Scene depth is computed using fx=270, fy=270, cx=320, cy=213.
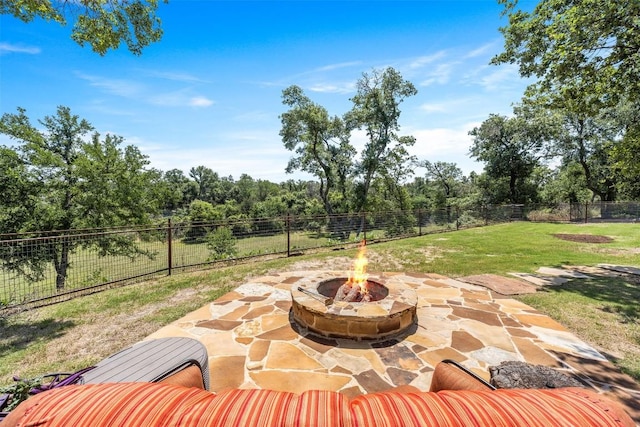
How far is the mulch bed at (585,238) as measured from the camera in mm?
10033

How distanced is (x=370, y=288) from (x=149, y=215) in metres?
10.3

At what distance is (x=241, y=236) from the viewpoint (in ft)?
31.4

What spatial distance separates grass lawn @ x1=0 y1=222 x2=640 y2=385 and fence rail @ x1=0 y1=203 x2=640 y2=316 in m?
0.72

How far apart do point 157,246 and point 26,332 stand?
141 inches

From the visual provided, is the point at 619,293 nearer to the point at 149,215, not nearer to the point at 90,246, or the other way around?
the point at 90,246

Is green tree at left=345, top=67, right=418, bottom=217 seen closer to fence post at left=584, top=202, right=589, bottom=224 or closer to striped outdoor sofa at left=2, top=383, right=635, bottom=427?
fence post at left=584, top=202, right=589, bottom=224

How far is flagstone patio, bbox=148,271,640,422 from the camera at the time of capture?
2.58 metres

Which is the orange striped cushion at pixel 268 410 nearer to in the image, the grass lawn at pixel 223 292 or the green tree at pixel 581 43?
the grass lawn at pixel 223 292

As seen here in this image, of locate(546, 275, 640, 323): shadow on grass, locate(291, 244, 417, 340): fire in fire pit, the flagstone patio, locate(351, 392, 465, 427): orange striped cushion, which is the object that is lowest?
the flagstone patio

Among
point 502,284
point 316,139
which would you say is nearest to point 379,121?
point 316,139

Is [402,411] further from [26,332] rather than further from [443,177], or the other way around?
[443,177]

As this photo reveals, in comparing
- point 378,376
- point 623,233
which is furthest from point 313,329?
point 623,233

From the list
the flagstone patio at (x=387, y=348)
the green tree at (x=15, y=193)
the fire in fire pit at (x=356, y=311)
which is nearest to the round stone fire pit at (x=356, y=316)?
the fire in fire pit at (x=356, y=311)

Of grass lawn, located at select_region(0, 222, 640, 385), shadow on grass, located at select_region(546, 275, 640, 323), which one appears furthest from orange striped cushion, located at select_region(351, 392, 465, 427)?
shadow on grass, located at select_region(546, 275, 640, 323)
